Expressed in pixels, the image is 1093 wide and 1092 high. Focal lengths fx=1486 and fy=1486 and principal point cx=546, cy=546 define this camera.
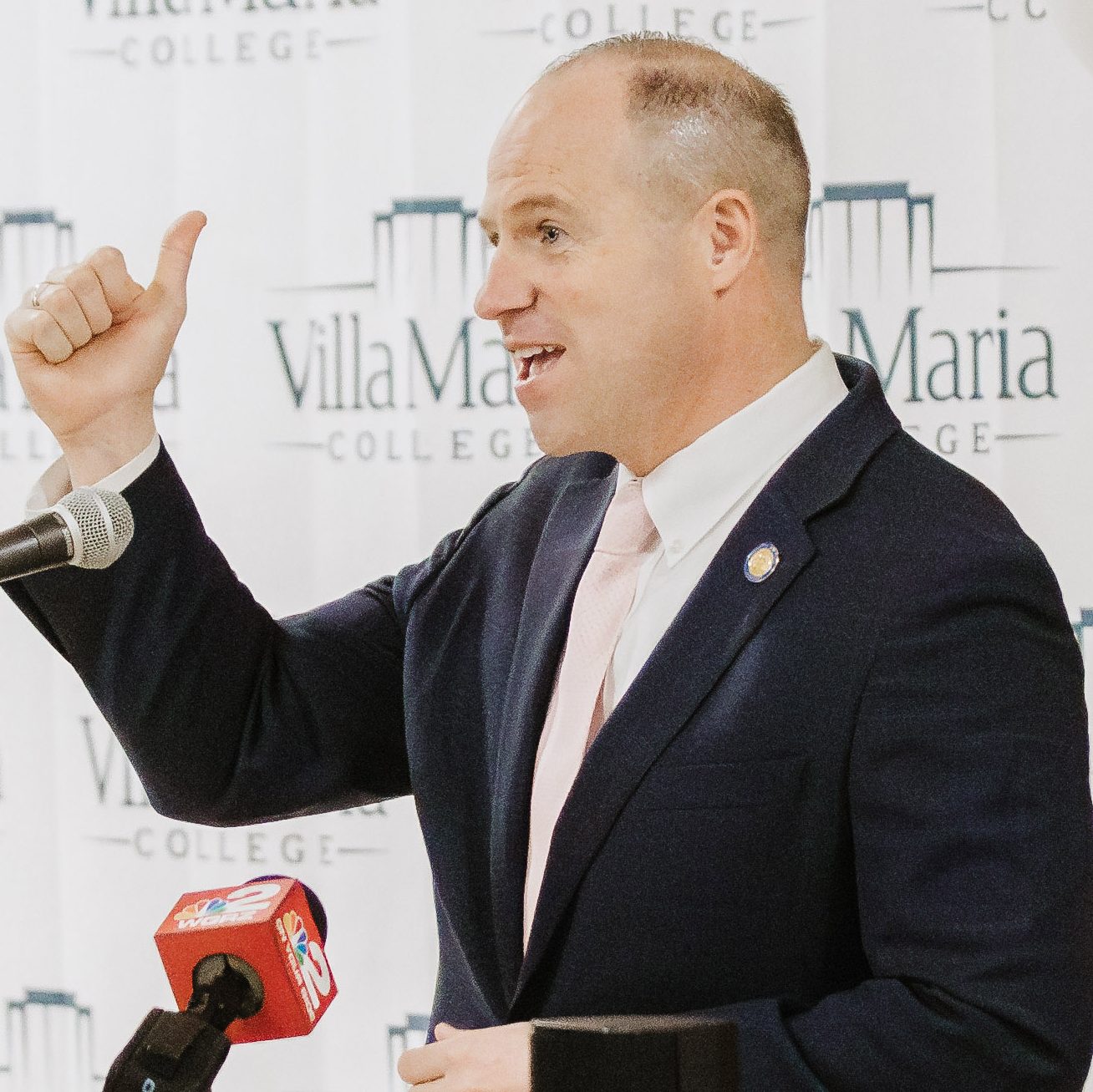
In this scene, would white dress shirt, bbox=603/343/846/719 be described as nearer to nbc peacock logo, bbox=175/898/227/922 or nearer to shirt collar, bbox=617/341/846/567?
shirt collar, bbox=617/341/846/567

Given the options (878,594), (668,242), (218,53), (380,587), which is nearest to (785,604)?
(878,594)

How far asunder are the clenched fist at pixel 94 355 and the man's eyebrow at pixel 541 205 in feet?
1.07

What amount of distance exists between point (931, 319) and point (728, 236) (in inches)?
23.7

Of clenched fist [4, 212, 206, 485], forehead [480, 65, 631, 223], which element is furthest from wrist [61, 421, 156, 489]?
forehead [480, 65, 631, 223]

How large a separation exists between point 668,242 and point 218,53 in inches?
39.3

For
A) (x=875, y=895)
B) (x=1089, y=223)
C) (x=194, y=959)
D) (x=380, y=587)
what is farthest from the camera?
(x=1089, y=223)

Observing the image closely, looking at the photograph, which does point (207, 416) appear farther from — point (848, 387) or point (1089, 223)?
point (1089, 223)

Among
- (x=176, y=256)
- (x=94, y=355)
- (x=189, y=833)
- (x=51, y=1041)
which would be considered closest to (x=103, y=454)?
(x=94, y=355)

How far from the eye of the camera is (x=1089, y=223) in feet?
5.82

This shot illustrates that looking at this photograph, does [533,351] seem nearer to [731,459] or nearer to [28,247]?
[731,459]

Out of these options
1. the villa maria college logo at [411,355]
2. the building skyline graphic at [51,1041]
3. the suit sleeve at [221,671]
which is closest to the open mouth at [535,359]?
the suit sleeve at [221,671]

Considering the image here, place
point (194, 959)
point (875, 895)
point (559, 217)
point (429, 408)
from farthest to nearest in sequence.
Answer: point (429, 408) → point (559, 217) → point (194, 959) → point (875, 895)

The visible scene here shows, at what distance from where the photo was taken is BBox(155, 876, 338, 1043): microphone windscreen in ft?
3.75

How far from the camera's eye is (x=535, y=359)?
131cm
